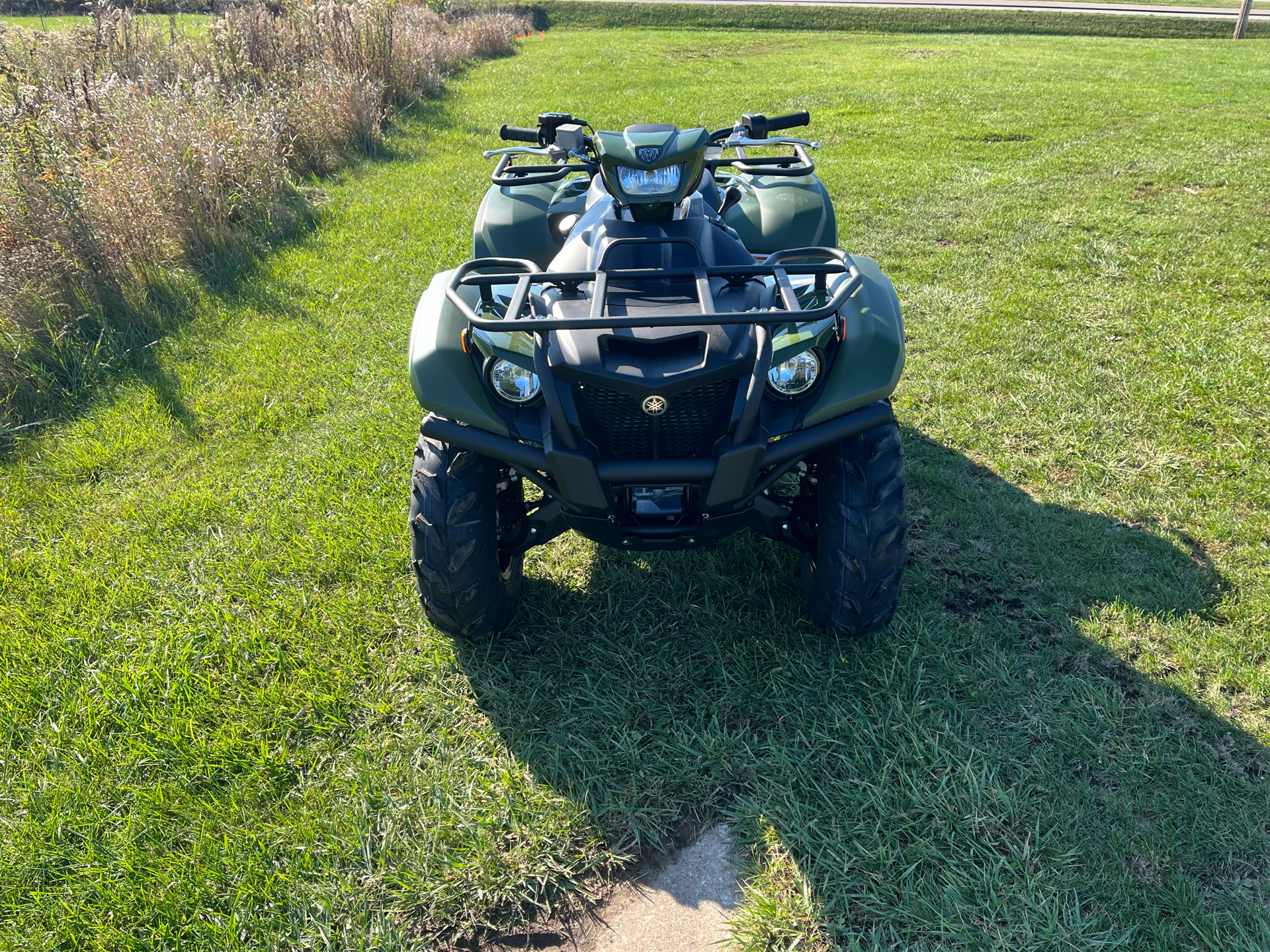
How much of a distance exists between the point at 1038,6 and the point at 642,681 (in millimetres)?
29838

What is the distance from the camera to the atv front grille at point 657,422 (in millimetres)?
2256

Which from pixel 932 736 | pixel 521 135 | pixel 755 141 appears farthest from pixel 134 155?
pixel 932 736

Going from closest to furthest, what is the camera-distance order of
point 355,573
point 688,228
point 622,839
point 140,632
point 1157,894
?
point 1157,894 → point 622,839 → point 688,228 → point 140,632 → point 355,573

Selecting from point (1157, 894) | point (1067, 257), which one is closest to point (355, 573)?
point (1157, 894)

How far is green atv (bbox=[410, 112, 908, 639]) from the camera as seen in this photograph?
7.34ft

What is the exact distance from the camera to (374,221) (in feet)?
23.1

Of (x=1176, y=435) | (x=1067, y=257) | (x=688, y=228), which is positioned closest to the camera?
(x=688, y=228)

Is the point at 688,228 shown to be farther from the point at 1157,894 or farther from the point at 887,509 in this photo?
the point at 1157,894

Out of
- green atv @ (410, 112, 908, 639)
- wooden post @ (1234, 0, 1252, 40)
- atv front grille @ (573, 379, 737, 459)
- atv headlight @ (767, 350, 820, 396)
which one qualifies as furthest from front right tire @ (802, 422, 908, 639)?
wooden post @ (1234, 0, 1252, 40)

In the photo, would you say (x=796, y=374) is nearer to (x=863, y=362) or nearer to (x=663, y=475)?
(x=863, y=362)

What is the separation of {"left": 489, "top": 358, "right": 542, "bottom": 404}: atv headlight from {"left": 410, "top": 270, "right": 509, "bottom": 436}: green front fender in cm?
5

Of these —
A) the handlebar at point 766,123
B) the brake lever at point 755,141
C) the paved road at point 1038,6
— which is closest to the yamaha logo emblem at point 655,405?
the handlebar at point 766,123

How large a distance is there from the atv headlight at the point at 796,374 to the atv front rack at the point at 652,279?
0.49 ft

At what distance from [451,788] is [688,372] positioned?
4.48 ft
